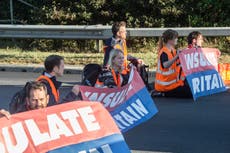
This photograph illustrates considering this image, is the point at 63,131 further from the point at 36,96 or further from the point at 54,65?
the point at 54,65

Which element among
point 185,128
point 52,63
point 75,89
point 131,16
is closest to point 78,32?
point 131,16

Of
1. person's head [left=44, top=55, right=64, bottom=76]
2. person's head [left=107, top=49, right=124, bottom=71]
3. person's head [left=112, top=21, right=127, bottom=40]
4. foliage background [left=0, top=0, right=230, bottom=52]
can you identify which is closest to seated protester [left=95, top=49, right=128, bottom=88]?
person's head [left=107, top=49, right=124, bottom=71]

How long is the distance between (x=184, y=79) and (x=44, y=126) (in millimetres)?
6064

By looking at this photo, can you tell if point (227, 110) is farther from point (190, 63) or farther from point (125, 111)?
point (125, 111)

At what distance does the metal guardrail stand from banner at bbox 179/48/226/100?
3.68 metres

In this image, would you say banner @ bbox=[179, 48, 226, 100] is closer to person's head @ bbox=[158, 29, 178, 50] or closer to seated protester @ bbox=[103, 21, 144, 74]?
person's head @ bbox=[158, 29, 178, 50]

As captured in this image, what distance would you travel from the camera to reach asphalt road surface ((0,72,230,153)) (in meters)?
7.00

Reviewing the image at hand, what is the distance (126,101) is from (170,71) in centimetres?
360

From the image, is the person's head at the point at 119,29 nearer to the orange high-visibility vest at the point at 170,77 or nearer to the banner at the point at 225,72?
the orange high-visibility vest at the point at 170,77

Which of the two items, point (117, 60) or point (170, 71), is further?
point (170, 71)

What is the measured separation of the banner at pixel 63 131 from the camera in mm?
→ 4309

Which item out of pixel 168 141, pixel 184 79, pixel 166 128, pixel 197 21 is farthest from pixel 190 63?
pixel 197 21

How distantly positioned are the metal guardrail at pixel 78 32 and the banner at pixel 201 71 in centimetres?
368

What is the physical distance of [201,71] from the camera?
10289 millimetres
